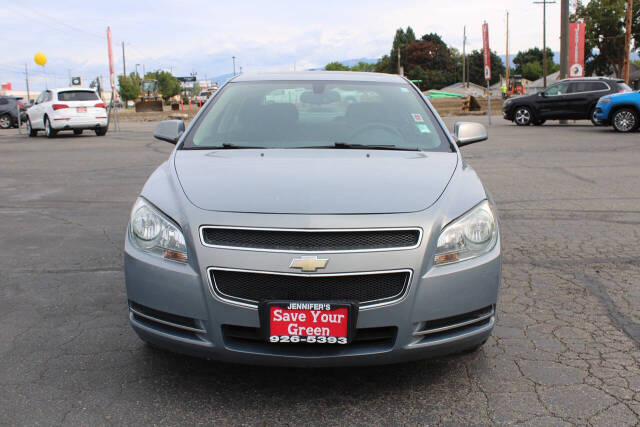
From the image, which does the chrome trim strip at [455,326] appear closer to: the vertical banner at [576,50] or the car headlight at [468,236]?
the car headlight at [468,236]

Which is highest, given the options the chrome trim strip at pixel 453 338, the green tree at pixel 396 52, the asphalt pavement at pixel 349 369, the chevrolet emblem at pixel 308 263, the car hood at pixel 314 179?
the green tree at pixel 396 52

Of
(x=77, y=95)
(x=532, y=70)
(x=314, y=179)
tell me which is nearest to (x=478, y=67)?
(x=532, y=70)

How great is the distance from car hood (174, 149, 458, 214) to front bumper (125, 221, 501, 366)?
250 millimetres

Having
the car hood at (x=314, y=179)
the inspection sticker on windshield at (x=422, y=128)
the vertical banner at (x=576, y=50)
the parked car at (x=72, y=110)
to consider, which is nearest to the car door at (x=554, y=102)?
the vertical banner at (x=576, y=50)

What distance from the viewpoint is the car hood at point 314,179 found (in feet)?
9.29

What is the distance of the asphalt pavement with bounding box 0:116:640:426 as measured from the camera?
9.16 feet

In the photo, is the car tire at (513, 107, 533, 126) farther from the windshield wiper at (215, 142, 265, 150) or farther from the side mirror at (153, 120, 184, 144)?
the windshield wiper at (215, 142, 265, 150)

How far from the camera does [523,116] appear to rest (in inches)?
920

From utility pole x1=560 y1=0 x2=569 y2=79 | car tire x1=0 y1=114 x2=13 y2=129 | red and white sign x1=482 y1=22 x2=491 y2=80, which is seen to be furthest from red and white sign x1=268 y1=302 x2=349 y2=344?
car tire x1=0 y1=114 x2=13 y2=129

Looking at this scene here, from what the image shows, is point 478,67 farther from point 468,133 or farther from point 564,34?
point 468,133

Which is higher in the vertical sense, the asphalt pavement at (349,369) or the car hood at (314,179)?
the car hood at (314,179)

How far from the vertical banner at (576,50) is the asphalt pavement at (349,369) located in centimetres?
1951

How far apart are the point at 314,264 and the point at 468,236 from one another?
0.75m

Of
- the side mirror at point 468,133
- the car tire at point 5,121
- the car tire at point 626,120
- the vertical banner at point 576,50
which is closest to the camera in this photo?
the side mirror at point 468,133
